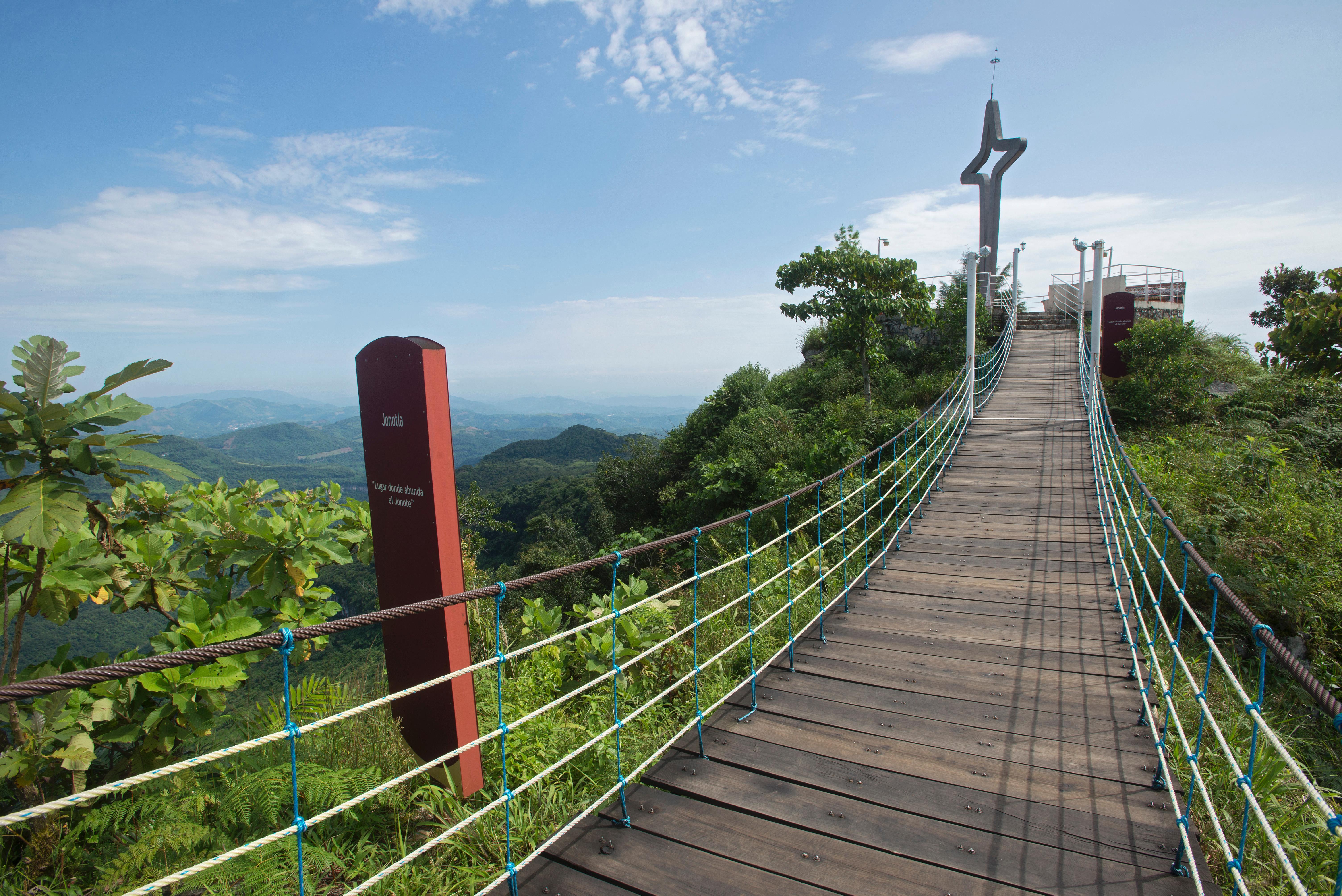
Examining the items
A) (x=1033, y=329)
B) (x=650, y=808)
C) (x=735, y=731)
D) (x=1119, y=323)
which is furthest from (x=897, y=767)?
(x=1033, y=329)

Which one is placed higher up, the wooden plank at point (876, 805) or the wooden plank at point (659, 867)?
the wooden plank at point (659, 867)

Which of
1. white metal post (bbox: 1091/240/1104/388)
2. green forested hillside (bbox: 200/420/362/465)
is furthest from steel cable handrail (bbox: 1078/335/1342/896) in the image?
green forested hillside (bbox: 200/420/362/465)

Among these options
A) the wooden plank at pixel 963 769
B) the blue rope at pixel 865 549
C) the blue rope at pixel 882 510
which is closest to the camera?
the wooden plank at pixel 963 769

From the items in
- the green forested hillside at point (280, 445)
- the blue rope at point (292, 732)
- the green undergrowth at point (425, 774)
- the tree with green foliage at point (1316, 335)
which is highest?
the tree with green foliage at point (1316, 335)

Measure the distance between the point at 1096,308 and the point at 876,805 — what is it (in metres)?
11.5

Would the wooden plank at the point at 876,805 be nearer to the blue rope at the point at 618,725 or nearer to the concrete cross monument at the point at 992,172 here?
the blue rope at the point at 618,725

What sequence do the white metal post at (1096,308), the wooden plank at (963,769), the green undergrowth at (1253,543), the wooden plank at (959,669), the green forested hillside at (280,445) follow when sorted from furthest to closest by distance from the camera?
1. the green forested hillside at (280,445)
2. the white metal post at (1096,308)
3. the wooden plank at (959,669)
4. the green undergrowth at (1253,543)
5. the wooden plank at (963,769)

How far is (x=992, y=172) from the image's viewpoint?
2012 cm

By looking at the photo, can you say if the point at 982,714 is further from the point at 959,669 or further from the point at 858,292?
the point at 858,292

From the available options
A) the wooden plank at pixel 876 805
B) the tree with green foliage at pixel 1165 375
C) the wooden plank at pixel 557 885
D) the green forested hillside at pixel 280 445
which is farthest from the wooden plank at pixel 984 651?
the green forested hillside at pixel 280 445

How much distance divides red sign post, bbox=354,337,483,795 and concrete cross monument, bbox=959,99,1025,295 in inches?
799

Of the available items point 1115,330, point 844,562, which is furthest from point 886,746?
point 1115,330

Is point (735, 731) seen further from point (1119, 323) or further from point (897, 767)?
point (1119, 323)

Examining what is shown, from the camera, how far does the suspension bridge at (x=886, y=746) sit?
2127 mm
